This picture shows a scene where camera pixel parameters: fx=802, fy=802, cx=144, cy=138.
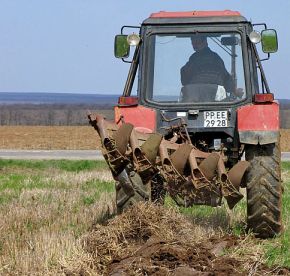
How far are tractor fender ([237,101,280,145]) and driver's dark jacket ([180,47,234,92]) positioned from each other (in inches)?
18.5

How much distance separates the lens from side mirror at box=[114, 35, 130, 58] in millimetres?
8398

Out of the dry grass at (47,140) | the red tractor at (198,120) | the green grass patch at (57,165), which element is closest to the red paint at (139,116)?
the red tractor at (198,120)

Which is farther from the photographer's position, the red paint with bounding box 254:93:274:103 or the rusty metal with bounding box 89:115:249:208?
the red paint with bounding box 254:93:274:103

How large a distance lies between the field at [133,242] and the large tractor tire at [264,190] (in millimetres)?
147

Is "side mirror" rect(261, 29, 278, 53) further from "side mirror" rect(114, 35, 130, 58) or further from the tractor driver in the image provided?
"side mirror" rect(114, 35, 130, 58)

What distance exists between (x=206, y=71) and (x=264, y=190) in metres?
1.40

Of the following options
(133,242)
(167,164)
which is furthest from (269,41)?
(133,242)

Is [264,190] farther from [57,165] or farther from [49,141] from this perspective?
[49,141]

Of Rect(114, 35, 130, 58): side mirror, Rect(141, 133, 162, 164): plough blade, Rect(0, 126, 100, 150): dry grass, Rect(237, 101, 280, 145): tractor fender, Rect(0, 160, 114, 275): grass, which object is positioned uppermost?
Rect(114, 35, 130, 58): side mirror

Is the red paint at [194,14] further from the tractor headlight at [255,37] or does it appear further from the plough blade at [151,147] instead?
the plough blade at [151,147]

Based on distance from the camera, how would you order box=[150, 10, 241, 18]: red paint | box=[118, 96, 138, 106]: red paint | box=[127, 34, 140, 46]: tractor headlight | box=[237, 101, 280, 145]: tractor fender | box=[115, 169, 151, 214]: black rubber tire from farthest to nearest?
1. box=[150, 10, 241, 18]: red paint
2. box=[127, 34, 140, 46]: tractor headlight
3. box=[118, 96, 138, 106]: red paint
4. box=[237, 101, 280, 145]: tractor fender
5. box=[115, 169, 151, 214]: black rubber tire

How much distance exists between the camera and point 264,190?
24.6ft

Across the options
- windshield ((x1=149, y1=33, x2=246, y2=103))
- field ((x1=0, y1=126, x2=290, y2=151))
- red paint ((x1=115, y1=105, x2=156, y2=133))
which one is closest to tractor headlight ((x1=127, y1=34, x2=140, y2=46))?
windshield ((x1=149, y1=33, x2=246, y2=103))

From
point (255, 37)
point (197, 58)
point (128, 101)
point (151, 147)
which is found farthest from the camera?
point (197, 58)
